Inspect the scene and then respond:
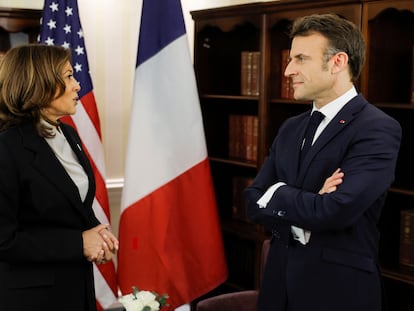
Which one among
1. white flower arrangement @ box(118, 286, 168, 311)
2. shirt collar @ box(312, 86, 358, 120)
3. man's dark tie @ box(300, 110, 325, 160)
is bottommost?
white flower arrangement @ box(118, 286, 168, 311)

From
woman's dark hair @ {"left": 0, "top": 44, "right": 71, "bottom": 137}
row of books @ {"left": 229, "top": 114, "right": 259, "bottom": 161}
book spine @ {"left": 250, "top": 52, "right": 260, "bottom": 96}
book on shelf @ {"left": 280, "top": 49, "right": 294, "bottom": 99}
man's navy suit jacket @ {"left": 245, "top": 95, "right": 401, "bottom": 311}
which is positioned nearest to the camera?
man's navy suit jacket @ {"left": 245, "top": 95, "right": 401, "bottom": 311}

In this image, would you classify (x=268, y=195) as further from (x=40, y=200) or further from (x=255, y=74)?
(x=255, y=74)

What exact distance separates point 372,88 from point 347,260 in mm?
1040

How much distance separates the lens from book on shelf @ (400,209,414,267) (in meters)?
2.64

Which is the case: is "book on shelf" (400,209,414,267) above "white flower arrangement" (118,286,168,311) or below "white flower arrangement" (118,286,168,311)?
below

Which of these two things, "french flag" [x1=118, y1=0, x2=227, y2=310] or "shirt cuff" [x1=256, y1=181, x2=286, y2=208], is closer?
"shirt cuff" [x1=256, y1=181, x2=286, y2=208]

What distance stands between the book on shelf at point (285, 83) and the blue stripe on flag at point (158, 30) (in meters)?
0.56

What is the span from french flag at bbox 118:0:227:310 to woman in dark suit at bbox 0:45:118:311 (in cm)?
109

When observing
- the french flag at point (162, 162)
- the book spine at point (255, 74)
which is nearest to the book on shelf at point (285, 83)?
the book spine at point (255, 74)

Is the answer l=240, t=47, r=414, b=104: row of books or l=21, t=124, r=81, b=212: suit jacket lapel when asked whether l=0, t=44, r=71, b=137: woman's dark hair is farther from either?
l=240, t=47, r=414, b=104: row of books

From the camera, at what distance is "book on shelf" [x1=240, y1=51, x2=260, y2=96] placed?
3305 mm

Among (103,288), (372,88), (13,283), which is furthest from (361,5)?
(103,288)

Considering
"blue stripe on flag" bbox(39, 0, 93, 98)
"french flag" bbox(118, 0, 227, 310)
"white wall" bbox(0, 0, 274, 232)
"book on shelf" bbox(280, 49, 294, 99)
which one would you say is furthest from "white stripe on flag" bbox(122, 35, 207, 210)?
"white wall" bbox(0, 0, 274, 232)

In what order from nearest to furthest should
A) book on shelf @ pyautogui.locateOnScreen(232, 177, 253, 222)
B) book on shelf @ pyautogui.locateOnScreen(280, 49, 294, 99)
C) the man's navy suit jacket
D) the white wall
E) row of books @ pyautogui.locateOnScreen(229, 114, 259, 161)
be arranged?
1. the man's navy suit jacket
2. book on shelf @ pyautogui.locateOnScreen(280, 49, 294, 99)
3. row of books @ pyautogui.locateOnScreen(229, 114, 259, 161)
4. book on shelf @ pyautogui.locateOnScreen(232, 177, 253, 222)
5. the white wall
